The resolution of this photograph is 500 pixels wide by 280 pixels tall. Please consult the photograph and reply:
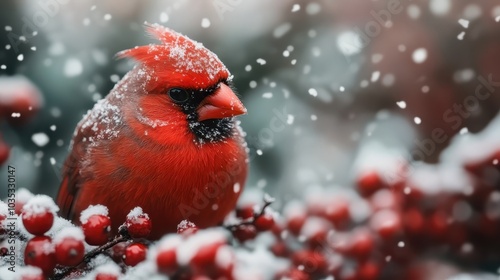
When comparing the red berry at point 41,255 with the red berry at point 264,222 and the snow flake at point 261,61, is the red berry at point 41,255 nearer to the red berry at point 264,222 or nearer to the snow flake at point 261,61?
the red berry at point 264,222

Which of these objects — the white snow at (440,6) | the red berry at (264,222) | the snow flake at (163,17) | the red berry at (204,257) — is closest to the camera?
the red berry at (204,257)

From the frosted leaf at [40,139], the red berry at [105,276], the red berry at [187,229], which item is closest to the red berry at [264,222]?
the red berry at [187,229]

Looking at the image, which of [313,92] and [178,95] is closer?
[178,95]

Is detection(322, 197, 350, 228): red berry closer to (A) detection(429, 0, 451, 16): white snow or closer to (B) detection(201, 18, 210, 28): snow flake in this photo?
(B) detection(201, 18, 210, 28): snow flake

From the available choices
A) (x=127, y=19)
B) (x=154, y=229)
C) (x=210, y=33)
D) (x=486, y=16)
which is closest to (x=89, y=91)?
(x=127, y=19)

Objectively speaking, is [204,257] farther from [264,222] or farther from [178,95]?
[178,95]

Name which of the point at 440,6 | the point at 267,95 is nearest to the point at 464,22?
the point at 440,6
